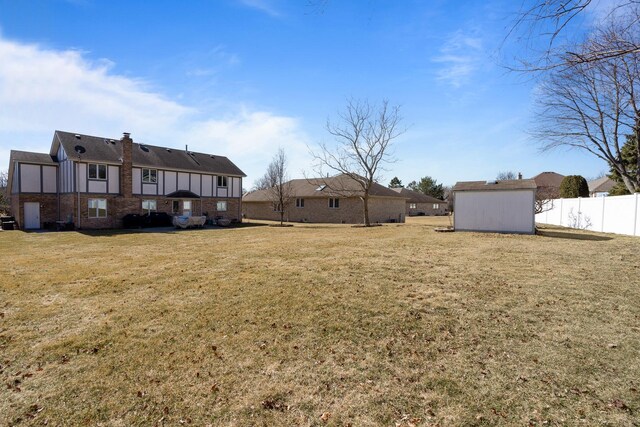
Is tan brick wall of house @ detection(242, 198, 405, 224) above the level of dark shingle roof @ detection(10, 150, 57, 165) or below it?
below

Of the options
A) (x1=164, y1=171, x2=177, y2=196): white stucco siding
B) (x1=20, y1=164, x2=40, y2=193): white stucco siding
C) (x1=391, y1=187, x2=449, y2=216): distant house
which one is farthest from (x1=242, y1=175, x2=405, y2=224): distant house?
(x1=20, y1=164, x2=40, y2=193): white stucco siding

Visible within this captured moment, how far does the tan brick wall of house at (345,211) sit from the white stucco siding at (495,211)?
14.3 meters

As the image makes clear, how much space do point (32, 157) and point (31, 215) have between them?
437cm

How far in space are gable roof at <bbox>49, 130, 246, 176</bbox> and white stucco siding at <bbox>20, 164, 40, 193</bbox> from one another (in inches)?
89.8

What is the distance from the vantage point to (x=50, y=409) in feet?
10.9

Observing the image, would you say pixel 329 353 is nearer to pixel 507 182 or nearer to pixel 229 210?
pixel 507 182

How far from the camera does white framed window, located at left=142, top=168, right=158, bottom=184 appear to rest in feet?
87.9

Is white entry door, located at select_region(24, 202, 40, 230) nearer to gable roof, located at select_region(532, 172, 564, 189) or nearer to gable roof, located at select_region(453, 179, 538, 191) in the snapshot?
gable roof, located at select_region(453, 179, 538, 191)

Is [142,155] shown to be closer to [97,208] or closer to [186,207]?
[186,207]

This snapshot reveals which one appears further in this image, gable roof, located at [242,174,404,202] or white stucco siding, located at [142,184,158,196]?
gable roof, located at [242,174,404,202]

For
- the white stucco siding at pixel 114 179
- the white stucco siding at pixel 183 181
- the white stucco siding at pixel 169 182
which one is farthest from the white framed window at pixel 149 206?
the white stucco siding at pixel 183 181

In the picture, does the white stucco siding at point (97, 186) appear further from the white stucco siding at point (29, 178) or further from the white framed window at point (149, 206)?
the white stucco siding at point (29, 178)

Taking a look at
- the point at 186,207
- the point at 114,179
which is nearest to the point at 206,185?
the point at 186,207

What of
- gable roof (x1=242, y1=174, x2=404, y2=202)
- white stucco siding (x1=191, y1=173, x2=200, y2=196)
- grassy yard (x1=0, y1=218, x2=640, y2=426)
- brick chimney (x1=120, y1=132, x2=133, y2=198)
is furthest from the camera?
gable roof (x1=242, y1=174, x2=404, y2=202)
